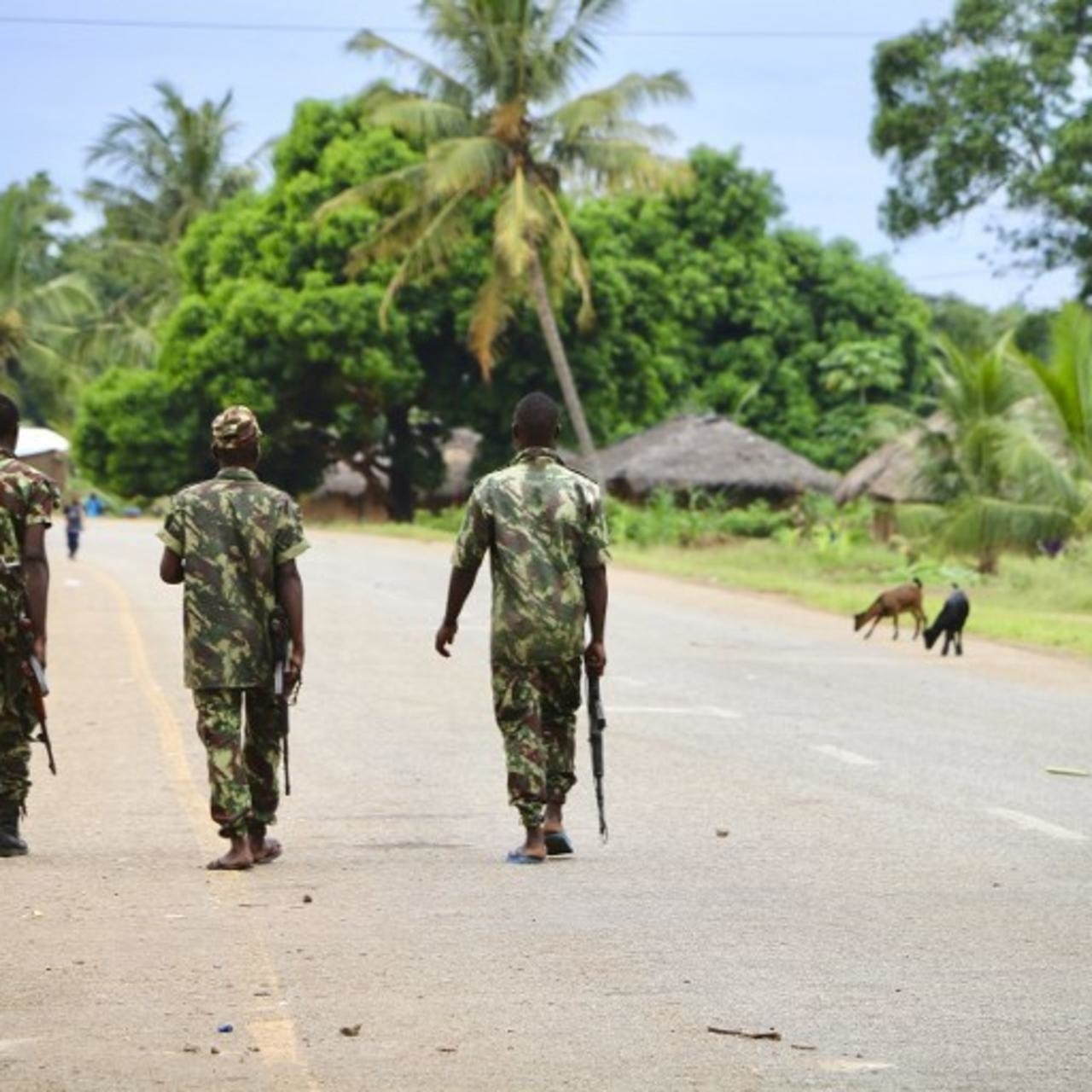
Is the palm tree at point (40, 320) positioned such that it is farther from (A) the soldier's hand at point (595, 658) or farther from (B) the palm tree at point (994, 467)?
(A) the soldier's hand at point (595, 658)

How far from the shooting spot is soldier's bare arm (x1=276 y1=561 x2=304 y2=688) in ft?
32.8

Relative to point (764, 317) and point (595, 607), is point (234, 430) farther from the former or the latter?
point (764, 317)

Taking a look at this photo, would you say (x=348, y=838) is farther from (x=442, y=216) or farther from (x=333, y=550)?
(x=442, y=216)

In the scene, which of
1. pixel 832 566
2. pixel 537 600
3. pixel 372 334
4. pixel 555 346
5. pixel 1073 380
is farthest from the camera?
pixel 372 334

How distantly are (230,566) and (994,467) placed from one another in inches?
1084

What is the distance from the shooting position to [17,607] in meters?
10.2

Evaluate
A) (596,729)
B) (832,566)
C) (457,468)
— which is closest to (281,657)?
(596,729)

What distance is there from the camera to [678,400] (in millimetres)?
73188

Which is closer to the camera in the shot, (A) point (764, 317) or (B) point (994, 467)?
(B) point (994, 467)

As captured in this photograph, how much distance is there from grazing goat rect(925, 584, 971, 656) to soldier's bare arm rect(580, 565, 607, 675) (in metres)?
12.6

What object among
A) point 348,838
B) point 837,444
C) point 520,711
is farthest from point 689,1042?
point 837,444

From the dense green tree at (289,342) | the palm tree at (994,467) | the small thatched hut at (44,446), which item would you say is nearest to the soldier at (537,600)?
the palm tree at (994,467)

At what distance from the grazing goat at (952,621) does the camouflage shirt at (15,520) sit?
44.2 feet

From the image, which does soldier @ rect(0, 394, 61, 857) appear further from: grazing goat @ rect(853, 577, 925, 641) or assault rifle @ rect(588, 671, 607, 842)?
grazing goat @ rect(853, 577, 925, 641)
